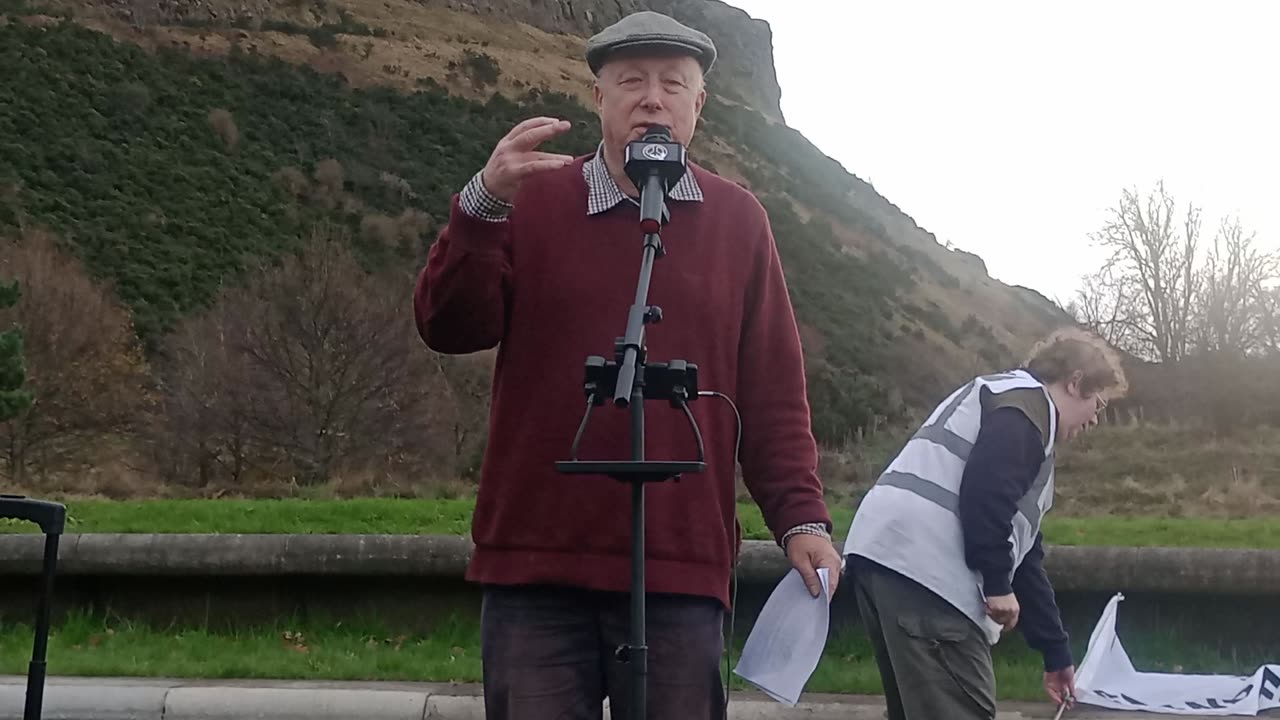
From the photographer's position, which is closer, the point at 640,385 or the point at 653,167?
the point at 640,385

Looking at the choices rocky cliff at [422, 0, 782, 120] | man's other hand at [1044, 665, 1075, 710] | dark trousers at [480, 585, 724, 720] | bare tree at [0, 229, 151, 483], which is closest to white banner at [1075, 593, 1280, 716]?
man's other hand at [1044, 665, 1075, 710]

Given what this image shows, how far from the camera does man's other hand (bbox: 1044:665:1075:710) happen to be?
394cm

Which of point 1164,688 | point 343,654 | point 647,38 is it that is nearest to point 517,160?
point 647,38

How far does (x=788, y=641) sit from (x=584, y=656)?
2.45 feet

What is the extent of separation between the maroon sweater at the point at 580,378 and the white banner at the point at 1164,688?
293 cm

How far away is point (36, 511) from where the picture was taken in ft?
10.2

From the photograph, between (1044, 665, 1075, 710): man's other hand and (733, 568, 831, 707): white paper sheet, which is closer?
(733, 568, 831, 707): white paper sheet

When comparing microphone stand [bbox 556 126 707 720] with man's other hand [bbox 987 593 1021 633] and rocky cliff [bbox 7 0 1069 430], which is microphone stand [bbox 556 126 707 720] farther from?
rocky cliff [bbox 7 0 1069 430]

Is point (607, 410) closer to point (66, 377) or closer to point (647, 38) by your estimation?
point (647, 38)

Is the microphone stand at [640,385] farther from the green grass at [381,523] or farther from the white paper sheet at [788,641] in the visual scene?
the green grass at [381,523]

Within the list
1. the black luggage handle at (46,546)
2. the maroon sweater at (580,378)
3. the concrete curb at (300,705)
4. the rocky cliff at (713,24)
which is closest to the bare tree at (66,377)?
the concrete curb at (300,705)

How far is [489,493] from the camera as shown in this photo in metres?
2.69

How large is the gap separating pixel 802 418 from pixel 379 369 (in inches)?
601

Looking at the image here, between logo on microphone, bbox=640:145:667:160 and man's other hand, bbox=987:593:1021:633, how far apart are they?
1.80m
